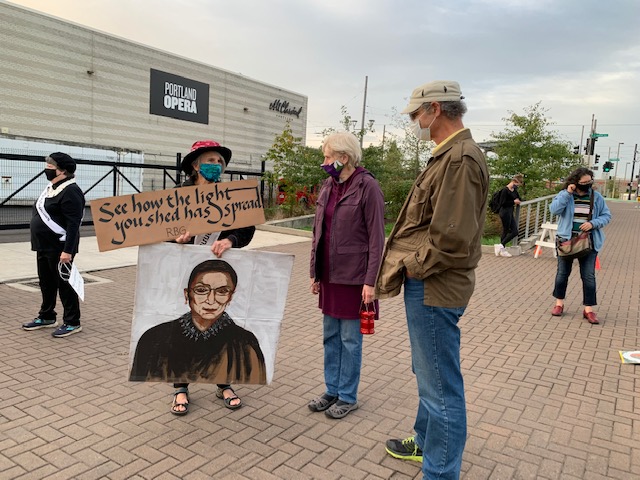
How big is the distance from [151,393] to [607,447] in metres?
3.13

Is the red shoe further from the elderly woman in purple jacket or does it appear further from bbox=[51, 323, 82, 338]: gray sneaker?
bbox=[51, 323, 82, 338]: gray sneaker

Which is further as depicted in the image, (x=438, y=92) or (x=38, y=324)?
(x=38, y=324)

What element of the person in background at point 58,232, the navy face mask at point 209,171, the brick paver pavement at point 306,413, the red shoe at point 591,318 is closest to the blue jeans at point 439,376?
the brick paver pavement at point 306,413

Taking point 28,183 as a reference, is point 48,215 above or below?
below

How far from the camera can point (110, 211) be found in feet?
10.6

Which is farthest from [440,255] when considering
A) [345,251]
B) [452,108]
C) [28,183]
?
[28,183]

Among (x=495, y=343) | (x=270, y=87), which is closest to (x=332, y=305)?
(x=495, y=343)

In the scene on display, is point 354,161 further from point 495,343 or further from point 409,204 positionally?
point 495,343

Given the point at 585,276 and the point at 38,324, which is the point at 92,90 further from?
the point at 585,276

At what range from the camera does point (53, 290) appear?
529cm

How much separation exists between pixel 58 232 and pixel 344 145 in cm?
320

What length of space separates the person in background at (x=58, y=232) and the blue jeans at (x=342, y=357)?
9.21 feet

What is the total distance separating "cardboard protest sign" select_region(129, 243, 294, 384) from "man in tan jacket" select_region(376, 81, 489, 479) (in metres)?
1.01

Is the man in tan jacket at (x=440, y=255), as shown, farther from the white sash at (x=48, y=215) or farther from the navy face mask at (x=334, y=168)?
the white sash at (x=48, y=215)
